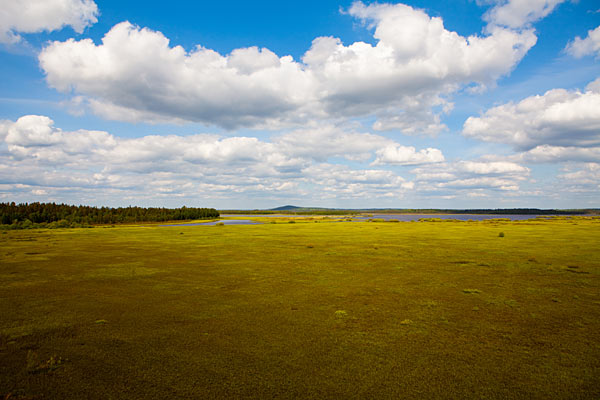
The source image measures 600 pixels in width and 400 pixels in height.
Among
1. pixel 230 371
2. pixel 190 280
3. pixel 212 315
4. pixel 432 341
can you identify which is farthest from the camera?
pixel 190 280

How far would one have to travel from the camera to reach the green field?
706 cm

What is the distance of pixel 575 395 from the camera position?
6645 mm

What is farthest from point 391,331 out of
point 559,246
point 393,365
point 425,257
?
point 559,246

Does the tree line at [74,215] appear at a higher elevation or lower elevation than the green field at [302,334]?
higher

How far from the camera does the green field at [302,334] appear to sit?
7059 mm

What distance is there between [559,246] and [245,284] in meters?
30.0

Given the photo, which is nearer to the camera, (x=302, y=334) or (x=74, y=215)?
(x=302, y=334)

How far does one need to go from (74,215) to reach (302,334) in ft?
476

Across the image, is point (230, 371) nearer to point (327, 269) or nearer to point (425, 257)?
point (327, 269)

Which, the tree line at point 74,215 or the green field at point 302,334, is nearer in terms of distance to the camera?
the green field at point 302,334

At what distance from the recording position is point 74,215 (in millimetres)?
124875

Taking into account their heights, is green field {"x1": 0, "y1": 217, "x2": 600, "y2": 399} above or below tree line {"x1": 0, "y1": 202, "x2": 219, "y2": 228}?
below

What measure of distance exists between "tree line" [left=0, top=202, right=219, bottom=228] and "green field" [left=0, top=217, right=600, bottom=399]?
8488cm

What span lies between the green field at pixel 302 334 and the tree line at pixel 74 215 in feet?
278
